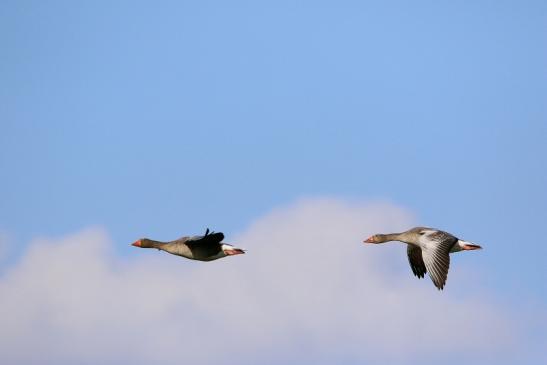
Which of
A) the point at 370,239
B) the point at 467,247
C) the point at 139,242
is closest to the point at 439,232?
the point at 467,247

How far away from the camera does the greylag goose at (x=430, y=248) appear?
1227 inches

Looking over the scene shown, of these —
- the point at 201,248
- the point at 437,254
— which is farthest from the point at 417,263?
the point at 201,248

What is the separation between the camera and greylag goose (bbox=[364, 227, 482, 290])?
31172 millimetres

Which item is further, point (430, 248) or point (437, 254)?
point (430, 248)

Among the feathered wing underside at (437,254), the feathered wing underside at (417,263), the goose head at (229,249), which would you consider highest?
the feathered wing underside at (417,263)

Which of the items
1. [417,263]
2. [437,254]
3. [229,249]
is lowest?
[437,254]

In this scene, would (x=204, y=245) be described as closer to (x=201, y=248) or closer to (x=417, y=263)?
(x=201, y=248)

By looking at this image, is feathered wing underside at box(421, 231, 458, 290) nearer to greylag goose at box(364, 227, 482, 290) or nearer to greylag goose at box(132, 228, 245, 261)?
greylag goose at box(364, 227, 482, 290)

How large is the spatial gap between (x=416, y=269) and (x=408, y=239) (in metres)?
1.91

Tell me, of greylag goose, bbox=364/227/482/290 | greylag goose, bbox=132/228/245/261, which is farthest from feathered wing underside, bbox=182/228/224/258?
greylag goose, bbox=364/227/482/290

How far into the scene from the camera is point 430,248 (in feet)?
Result: 106

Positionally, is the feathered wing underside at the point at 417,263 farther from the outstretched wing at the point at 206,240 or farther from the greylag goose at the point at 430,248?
the outstretched wing at the point at 206,240

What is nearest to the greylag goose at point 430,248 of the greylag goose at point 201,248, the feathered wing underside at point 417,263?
the feathered wing underside at point 417,263

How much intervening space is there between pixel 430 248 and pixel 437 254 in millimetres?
484
